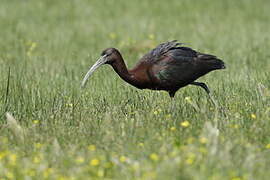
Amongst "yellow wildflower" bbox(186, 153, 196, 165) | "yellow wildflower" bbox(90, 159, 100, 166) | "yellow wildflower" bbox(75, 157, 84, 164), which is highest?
"yellow wildflower" bbox(186, 153, 196, 165)

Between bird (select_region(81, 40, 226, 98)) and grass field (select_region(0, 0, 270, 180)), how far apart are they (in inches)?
7.4

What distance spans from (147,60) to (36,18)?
23.3ft

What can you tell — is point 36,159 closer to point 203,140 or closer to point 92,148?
point 92,148

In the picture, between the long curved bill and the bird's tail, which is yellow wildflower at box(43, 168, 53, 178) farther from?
the bird's tail

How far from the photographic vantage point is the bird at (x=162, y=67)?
693 centimetres

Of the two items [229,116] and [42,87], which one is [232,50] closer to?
[42,87]

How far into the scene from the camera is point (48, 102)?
677 cm

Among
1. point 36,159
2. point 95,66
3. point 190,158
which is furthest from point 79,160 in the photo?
point 95,66

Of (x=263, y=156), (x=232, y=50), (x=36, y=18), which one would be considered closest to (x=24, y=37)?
(x=36, y=18)

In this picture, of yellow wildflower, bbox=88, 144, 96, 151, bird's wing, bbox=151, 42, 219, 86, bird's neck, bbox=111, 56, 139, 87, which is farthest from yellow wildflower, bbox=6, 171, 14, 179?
bird's wing, bbox=151, 42, 219, 86

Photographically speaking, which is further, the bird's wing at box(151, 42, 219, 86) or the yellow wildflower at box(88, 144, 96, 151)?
the bird's wing at box(151, 42, 219, 86)

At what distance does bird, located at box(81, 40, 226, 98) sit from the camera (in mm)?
6934

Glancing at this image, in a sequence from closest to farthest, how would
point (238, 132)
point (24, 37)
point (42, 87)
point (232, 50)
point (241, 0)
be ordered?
point (238, 132)
point (42, 87)
point (232, 50)
point (24, 37)
point (241, 0)

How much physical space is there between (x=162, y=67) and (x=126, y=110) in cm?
97
